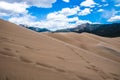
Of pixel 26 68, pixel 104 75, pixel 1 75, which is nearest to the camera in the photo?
pixel 1 75

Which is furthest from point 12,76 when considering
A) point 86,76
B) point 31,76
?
point 86,76

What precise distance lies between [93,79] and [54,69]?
1321mm

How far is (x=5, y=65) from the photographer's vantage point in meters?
4.42

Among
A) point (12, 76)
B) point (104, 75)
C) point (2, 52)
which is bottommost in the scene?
point (104, 75)

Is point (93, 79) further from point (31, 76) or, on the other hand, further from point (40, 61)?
point (31, 76)

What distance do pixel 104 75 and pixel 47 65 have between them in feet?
7.41

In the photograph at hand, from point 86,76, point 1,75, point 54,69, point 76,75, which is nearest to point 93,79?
point 86,76

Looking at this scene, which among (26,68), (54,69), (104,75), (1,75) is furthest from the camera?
(104,75)

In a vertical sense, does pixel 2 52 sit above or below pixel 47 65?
above

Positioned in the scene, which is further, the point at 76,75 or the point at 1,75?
the point at 76,75

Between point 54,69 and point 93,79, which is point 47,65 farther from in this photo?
point 93,79

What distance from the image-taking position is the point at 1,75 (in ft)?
12.8

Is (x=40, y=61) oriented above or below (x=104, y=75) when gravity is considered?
above

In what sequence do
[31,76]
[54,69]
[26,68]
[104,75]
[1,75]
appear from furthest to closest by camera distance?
[104,75] → [54,69] → [26,68] → [31,76] → [1,75]
